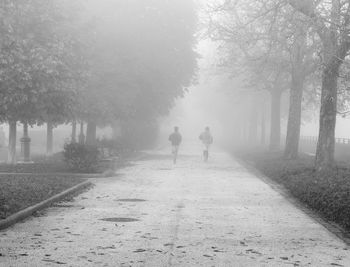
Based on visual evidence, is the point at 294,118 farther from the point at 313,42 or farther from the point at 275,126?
the point at 275,126

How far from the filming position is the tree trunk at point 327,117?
20.8 metres

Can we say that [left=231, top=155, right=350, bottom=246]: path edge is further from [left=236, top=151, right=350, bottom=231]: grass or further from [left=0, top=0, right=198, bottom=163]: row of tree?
[left=0, top=0, right=198, bottom=163]: row of tree

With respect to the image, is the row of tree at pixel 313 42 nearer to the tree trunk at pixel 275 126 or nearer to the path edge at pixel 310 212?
the path edge at pixel 310 212

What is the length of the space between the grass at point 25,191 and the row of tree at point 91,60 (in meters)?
4.16

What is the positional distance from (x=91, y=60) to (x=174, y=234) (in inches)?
928

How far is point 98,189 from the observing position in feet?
58.2

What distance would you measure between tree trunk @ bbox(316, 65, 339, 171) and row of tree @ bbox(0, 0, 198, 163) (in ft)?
31.3

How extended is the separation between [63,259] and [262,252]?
2.77 metres

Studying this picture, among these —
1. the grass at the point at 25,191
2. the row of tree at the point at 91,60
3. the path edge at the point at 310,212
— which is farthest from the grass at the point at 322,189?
the row of tree at the point at 91,60

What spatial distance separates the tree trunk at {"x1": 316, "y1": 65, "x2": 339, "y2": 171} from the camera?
20.8 m

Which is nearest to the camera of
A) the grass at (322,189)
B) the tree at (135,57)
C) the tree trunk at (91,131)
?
the grass at (322,189)

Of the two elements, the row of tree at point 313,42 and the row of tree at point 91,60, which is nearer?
the row of tree at point 313,42

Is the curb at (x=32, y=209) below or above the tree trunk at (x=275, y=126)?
below

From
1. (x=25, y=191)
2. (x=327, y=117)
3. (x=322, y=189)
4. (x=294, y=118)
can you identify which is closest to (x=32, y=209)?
(x=25, y=191)
